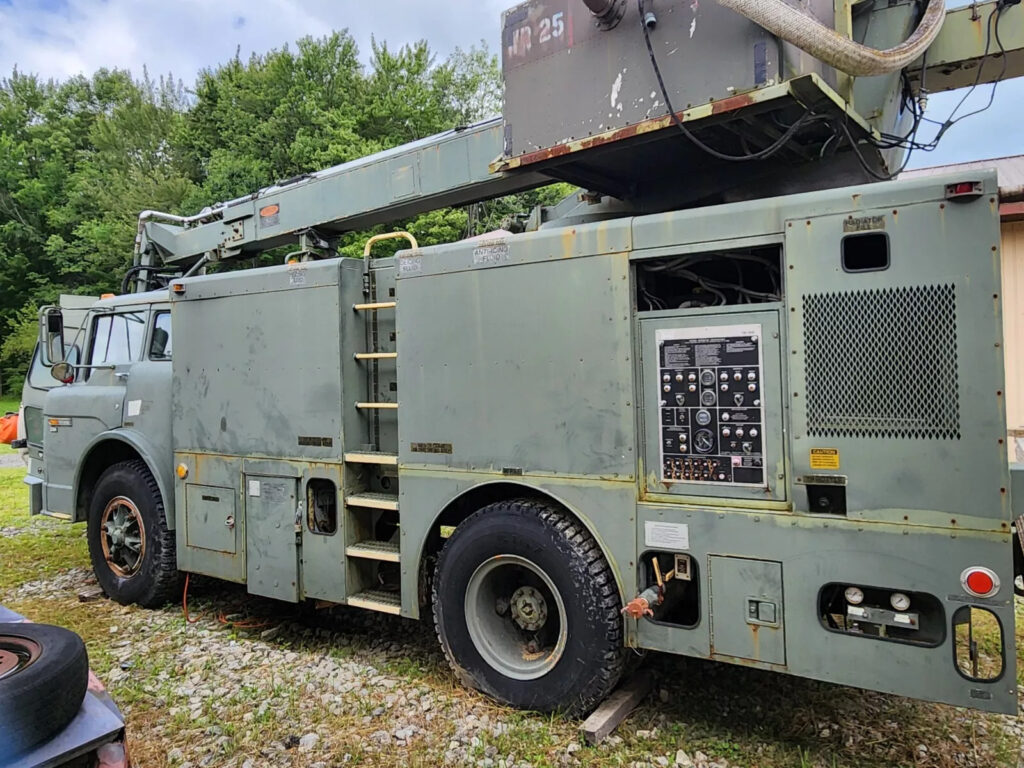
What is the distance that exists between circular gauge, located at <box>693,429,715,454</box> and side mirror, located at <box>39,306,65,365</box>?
5890 mm

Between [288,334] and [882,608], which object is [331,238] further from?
[882,608]

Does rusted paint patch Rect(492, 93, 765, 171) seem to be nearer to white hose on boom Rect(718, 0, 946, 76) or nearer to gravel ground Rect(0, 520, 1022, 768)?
white hose on boom Rect(718, 0, 946, 76)

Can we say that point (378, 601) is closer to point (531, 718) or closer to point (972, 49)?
point (531, 718)

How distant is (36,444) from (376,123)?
22.7 m

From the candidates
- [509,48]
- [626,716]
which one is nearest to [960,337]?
[626,716]

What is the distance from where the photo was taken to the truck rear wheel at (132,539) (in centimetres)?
545

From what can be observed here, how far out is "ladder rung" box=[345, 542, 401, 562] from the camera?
422cm

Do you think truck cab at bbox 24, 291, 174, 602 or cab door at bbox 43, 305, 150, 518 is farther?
cab door at bbox 43, 305, 150, 518

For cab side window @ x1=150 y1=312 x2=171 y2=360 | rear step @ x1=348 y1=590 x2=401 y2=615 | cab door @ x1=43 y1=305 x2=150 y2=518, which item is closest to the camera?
rear step @ x1=348 y1=590 x2=401 y2=615

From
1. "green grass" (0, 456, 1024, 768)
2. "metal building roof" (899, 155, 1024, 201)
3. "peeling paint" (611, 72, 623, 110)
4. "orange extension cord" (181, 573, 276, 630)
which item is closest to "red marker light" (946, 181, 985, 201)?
"peeling paint" (611, 72, 623, 110)

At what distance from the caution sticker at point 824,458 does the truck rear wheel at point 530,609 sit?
1.11 m

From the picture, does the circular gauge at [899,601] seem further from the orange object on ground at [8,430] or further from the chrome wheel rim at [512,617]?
the orange object on ground at [8,430]

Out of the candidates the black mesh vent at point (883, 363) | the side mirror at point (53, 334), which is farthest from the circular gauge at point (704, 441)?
the side mirror at point (53, 334)

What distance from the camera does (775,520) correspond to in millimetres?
3041
